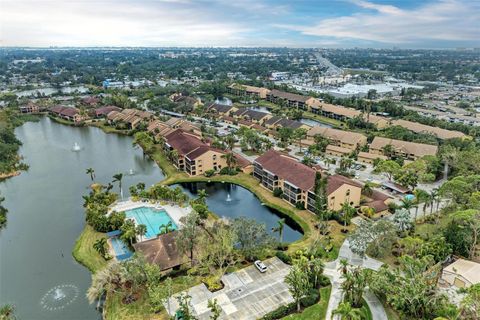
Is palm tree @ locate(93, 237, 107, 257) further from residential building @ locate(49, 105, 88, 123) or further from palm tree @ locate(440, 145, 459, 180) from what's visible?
residential building @ locate(49, 105, 88, 123)

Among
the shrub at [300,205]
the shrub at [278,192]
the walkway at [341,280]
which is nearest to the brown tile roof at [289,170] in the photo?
the shrub at [278,192]

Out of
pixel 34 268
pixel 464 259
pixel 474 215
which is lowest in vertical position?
pixel 34 268

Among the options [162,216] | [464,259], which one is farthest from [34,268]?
[464,259]

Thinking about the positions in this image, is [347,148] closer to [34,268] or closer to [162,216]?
[162,216]

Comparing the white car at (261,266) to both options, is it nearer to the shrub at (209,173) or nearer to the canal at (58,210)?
the canal at (58,210)

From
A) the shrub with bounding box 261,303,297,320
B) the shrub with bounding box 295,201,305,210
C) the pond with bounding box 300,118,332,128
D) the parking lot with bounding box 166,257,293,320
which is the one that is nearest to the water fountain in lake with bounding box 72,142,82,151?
the shrub with bounding box 295,201,305,210

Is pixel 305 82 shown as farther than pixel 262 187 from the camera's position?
Yes

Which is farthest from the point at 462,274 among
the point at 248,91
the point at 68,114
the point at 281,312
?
the point at 248,91
